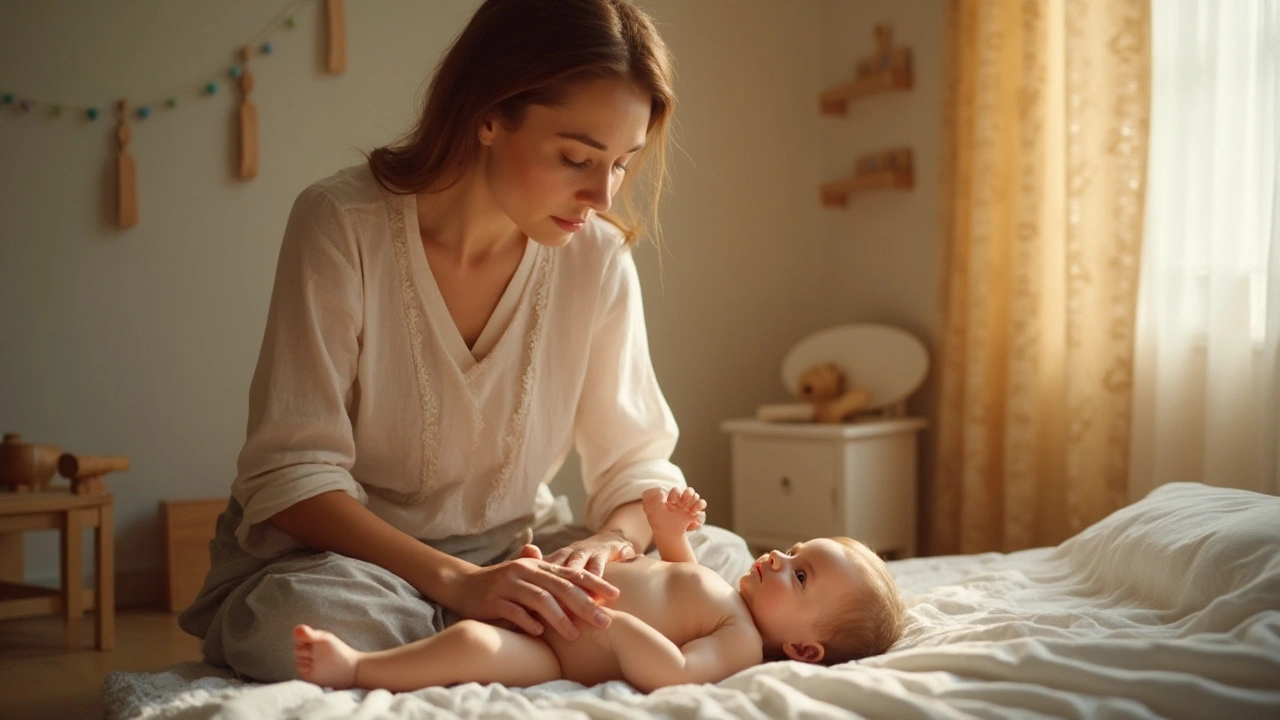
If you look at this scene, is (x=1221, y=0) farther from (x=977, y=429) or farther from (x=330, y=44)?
(x=330, y=44)

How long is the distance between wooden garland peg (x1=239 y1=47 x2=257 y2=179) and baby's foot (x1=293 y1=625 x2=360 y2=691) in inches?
83.8

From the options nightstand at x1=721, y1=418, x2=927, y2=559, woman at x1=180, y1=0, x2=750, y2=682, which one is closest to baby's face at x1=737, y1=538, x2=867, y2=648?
woman at x1=180, y1=0, x2=750, y2=682

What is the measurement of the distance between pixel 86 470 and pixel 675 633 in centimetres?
178

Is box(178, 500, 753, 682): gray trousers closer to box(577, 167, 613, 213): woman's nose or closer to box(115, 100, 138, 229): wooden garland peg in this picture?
box(577, 167, 613, 213): woman's nose

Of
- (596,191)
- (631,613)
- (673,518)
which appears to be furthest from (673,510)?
(596,191)

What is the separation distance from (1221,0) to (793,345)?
5.93 ft

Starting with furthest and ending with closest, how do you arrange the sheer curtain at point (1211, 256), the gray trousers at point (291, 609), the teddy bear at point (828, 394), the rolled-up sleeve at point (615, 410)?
the teddy bear at point (828, 394) < the sheer curtain at point (1211, 256) < the rolled-up sleeve at point (615, 410) < the gray trousers at point (291, 609)

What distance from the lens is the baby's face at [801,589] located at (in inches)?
55.1

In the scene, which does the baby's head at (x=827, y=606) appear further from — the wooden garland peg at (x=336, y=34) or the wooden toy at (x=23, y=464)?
the wooden garland peg at (x=336, y=34)

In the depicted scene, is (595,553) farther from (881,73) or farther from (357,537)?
(881,73)

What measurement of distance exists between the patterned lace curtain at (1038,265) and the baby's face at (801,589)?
1.65 m

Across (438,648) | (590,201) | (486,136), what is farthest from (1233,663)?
(486,136)

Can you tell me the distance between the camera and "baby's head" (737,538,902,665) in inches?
55.0

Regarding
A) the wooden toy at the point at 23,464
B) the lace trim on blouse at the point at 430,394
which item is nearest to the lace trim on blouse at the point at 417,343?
the lace trim on blouse at the point at 430,394
